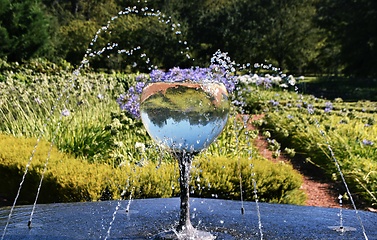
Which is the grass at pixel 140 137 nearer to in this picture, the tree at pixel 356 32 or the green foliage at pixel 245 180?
the green foliage at pixel 245 180

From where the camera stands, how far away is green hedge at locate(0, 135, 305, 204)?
4906 millimetres

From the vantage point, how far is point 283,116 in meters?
10.4

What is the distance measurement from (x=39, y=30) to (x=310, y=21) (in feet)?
45.6

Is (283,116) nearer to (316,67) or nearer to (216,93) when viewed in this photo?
(216,93)

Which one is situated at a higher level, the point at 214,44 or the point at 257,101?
the point at 214,44

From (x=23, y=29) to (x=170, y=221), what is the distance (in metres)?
18.7

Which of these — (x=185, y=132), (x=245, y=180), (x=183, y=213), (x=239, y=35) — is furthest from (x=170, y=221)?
(x=239, y=35)

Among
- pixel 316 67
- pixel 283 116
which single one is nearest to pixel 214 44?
pixel 316 67

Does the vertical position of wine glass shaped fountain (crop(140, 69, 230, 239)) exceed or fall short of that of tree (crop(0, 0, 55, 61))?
it falls short

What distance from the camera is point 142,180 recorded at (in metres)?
5.04

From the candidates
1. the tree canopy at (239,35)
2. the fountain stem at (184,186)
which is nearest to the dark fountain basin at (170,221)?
the fountain stem at (184,186)

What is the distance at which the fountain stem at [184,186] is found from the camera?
2.60m

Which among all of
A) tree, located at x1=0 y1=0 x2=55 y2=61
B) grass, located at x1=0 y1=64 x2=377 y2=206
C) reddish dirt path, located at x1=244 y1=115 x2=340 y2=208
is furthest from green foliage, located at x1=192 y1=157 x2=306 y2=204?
tree, located at x1=0 y1=0 x2=55 y2=61

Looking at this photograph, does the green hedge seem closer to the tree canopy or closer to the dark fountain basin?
the dark fountain basin
